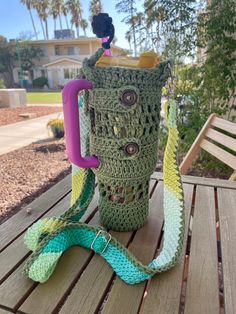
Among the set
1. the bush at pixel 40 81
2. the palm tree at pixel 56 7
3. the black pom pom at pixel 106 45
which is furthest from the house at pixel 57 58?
the black pom pom at pixel 106 45

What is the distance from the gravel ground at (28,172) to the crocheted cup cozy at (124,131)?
1.14 m

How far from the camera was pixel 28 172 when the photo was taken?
2340 mm

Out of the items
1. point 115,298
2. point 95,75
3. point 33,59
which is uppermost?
point 33,59

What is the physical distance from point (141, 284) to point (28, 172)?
6.74 feet

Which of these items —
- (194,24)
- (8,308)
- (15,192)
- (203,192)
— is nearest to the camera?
(8,308)

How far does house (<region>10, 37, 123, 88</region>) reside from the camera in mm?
16953

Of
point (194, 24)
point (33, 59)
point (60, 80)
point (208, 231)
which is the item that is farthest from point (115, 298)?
point (33, 59)

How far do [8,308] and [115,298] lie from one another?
0.55 ft

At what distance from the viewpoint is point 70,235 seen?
21.8 inches

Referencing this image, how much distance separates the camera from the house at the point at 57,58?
17.0 metres

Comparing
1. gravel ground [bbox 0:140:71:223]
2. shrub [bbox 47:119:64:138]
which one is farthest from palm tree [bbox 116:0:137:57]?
shrub [bbox 47:119:64:138]

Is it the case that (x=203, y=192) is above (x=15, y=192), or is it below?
above

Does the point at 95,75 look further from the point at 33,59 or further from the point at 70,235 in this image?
the point at 33,59

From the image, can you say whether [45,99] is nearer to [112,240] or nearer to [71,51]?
[71,51]
